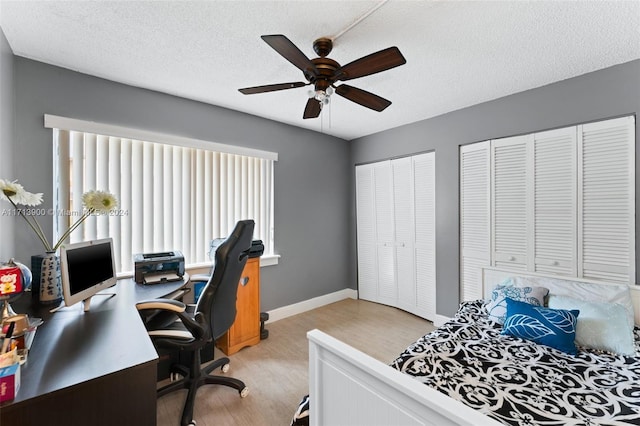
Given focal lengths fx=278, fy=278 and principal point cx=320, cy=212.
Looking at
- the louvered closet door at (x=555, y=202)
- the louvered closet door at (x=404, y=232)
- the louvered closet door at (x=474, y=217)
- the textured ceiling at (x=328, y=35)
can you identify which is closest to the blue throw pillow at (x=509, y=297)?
the louvered closet door at (x=555, y=202)

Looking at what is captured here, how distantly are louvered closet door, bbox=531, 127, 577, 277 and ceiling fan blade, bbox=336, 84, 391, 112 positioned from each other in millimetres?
1794

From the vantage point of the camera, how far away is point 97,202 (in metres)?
1.85

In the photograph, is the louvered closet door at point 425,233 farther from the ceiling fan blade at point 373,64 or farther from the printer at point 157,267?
the printer at point 157,267

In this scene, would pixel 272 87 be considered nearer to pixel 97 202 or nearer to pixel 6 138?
pixel 97 202

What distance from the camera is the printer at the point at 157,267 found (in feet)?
7.24

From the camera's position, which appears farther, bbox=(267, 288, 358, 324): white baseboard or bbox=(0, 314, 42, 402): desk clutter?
bbox=(267, 288, 358, 324): white baseboard

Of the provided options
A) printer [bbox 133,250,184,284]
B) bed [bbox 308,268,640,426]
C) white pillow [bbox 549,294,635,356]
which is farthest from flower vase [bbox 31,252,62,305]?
white pillow [bbox 549,294,635,356]

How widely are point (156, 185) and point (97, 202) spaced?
81 cm

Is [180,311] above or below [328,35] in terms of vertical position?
below

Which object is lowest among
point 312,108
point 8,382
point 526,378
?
point 526,378

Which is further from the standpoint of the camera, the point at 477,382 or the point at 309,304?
the point at 309,304

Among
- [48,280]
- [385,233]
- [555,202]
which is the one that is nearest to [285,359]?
[48,280]

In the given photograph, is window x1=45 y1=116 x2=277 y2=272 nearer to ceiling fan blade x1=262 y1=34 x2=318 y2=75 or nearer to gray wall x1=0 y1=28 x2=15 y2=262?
gray wall x1=0 y1=28 x2=15 y2=262

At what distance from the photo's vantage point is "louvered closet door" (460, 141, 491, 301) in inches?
116
